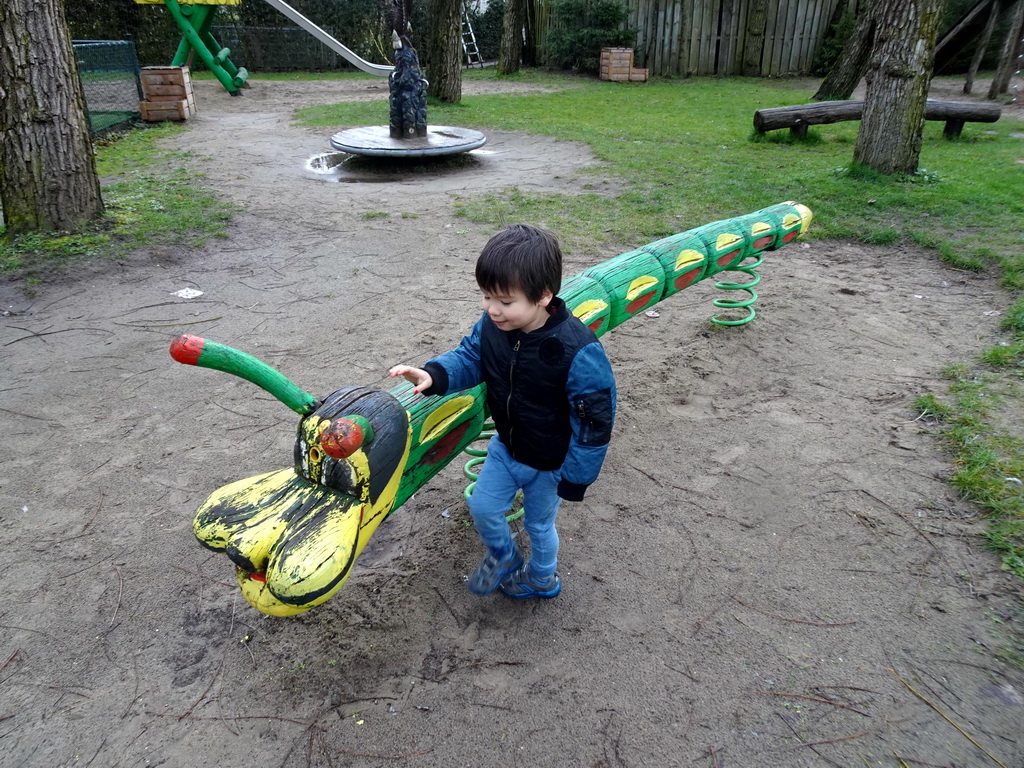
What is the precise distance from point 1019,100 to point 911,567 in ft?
47.5

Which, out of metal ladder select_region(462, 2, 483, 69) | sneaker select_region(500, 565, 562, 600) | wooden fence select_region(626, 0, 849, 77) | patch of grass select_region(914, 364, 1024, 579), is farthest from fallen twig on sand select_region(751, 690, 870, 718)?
metal ladder select_region(462, 2, 483, 69)

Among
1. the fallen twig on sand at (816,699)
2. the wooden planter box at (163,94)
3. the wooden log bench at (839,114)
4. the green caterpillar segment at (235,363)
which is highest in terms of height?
the wooden planter box at (163,94)

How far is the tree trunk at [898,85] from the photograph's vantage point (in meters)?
6.84

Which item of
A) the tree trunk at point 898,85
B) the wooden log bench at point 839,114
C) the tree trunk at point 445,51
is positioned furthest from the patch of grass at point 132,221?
the wooden log bench at point 839,114

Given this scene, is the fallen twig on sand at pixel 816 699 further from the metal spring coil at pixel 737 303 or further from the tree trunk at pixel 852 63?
the tree trunk at pixel 852 63

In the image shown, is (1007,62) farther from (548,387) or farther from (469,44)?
(469,44)

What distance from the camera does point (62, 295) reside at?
493 cm

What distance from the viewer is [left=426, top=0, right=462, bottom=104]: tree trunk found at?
1187 centimetres

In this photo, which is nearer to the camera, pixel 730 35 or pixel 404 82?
pixel 404 82

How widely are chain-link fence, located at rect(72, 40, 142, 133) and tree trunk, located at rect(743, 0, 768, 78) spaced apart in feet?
48.9

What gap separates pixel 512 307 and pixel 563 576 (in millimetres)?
1163

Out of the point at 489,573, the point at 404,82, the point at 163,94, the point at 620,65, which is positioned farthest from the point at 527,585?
the point at 620,65

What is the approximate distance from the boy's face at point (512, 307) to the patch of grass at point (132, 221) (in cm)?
480

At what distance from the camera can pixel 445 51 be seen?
1285 cm
